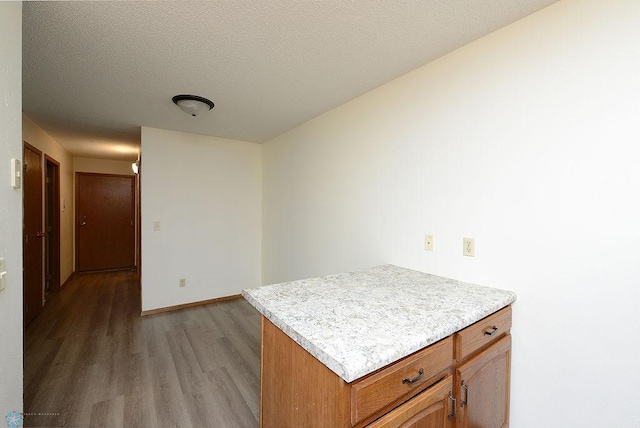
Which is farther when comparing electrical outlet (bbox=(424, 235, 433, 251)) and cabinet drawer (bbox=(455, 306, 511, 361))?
electrical outlet (bbox=(424, 235, 433, 251))

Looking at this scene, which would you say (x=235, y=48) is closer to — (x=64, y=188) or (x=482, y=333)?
(x=482, y=333)

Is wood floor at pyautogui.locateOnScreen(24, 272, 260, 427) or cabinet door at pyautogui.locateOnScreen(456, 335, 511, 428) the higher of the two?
cabinet door at pyautogui.locateOnScreen(456, 335, 511, 428)

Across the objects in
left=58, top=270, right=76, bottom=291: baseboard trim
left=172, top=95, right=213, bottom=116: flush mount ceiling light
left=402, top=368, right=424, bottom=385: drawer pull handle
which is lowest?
left=58, top=270, right=76, bottom=291: baseboard trim

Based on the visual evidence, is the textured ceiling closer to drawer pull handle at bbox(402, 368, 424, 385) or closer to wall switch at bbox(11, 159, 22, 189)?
wall switch at bbox(11, 159, 22, 189)

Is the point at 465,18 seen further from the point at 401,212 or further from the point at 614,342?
the point at 614,342

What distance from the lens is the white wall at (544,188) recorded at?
1.12 m

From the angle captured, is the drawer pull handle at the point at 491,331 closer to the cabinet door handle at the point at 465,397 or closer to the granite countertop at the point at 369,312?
the granite countertop at the point at 369,312

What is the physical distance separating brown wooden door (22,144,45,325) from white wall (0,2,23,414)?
7.54 ft

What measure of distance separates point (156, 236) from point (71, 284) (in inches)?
96.7

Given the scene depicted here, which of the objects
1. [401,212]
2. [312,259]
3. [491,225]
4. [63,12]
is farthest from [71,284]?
[491,225]

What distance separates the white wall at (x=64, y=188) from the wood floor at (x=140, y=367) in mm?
1146

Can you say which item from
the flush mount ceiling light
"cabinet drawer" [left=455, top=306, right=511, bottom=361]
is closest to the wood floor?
"cabinet drawer" [left=455, top=306, right=511, bottom=361]

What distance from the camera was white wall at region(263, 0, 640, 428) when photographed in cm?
112

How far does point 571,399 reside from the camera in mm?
1244
